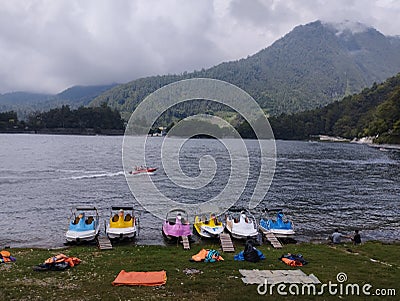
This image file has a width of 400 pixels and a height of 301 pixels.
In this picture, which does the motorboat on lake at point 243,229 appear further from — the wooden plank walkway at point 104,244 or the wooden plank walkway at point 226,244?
the wooden plank walkway at point 104,244

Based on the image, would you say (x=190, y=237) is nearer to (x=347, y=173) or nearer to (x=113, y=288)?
(x=113, y=288)

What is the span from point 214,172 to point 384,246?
59.0 metres

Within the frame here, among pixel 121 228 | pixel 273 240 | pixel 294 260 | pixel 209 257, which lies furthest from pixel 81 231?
pixel 294 260

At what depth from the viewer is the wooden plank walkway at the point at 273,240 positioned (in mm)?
27531

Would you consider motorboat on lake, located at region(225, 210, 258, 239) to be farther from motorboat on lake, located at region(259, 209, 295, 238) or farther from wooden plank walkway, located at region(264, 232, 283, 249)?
motorboat on lake, located at region(259, 209, 295, 238)

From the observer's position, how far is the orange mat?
17047 millimetres

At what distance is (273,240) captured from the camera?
94.2ft

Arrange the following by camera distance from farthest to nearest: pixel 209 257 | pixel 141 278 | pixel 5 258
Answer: pixel 5 258 < pixel 209 257 < pixel 141 278

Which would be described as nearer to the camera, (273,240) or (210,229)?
(273,240)

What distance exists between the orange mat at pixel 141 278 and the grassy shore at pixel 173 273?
0.38 metres

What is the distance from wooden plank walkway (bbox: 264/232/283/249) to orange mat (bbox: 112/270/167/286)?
1156 cm

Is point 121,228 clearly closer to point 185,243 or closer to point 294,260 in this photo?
point 185,243

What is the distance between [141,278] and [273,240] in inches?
541

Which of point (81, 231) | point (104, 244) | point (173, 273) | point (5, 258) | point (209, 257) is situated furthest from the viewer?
point (81, 231)
